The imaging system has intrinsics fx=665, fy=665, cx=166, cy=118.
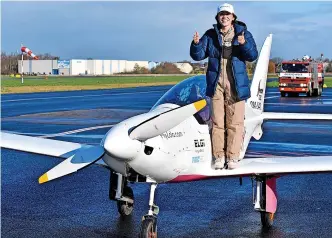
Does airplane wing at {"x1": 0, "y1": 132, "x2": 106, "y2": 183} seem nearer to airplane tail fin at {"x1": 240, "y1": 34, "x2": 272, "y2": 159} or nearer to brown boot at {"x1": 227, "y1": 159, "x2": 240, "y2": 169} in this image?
brown boot at {"x1": 227, "y1": 159, "x2": 240, "y2": 169}

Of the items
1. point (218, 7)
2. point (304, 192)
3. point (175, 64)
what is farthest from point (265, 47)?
point (175, 64)

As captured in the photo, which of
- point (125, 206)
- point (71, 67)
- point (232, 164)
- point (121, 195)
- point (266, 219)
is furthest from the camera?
point (71, 67)

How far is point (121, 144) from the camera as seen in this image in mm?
5883

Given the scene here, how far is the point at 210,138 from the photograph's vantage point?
23.6ft

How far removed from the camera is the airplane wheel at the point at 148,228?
21.3ft

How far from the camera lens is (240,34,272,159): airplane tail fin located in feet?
28.6

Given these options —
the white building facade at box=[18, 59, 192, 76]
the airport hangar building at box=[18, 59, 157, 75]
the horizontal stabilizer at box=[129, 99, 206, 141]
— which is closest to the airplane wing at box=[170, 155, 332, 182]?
the horizontal stabilizer at box=[129, 99, 206, 141]

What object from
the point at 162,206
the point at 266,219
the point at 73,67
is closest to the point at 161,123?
the point at 266,219

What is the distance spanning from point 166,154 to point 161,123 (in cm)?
38

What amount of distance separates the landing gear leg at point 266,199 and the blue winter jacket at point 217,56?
1.20 metres

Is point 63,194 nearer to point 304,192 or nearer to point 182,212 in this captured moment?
point 182,212

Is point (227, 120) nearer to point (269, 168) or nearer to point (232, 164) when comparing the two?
point (232, 164)

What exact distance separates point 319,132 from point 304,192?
8.22m

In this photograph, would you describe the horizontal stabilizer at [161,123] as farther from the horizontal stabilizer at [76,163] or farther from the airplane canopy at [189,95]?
the airplane canopy at [189,95]
